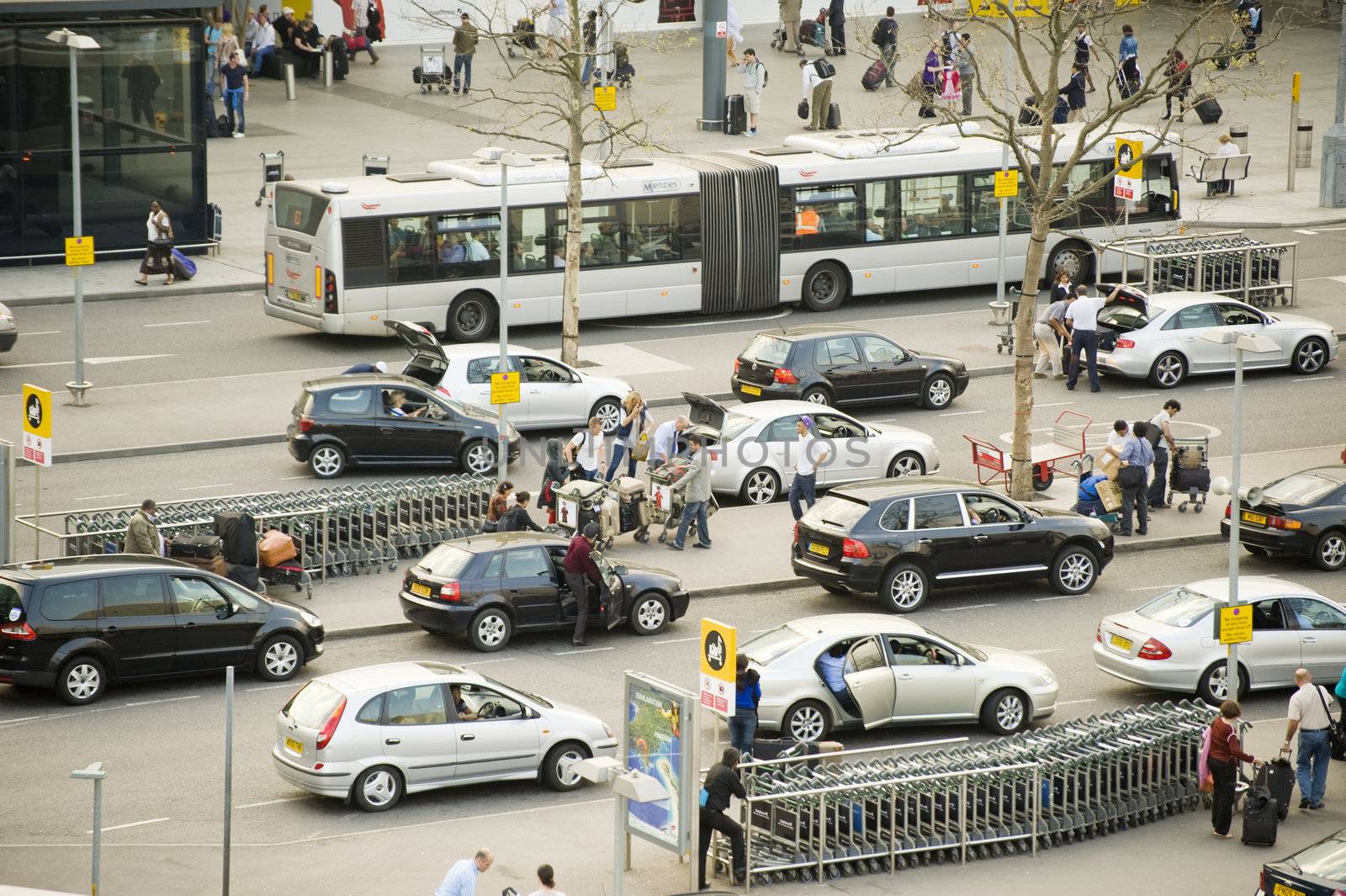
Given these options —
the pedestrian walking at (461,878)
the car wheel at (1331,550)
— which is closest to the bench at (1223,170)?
the car wheel at (1331,550)

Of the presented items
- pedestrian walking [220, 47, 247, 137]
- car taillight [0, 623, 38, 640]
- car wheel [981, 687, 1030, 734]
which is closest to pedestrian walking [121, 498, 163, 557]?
car taillight [0, 623, 38, 640]

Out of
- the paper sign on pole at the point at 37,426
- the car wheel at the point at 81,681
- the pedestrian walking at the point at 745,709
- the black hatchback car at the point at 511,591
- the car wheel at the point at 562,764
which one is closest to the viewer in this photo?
the pedestrian walking at the point at 745,709

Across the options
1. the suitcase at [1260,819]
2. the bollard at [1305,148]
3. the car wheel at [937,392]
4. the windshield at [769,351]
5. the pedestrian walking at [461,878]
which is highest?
the bollard at [1305,148]

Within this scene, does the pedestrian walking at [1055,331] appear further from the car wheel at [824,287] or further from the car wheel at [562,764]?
the car wheel at [562,764]

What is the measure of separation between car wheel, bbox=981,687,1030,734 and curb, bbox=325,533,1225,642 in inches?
198

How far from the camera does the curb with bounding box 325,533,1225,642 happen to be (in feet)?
75.2

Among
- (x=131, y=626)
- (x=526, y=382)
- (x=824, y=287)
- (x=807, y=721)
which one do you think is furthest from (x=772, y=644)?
(x=824, y=287)

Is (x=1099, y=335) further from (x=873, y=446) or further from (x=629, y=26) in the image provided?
(x=629, y=26)

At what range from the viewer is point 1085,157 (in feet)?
128

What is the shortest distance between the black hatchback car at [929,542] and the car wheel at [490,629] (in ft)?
12.5

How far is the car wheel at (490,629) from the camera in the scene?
72.9ft

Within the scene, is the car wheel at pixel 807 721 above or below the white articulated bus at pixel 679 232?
below

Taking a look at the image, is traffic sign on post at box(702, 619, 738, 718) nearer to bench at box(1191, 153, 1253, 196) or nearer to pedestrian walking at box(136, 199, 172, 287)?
pedestrian walking at box(136, 199, 172, 287)

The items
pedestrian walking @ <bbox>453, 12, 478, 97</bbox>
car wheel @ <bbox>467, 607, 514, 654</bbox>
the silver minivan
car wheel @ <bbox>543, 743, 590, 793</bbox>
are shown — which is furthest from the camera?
pedestrian walking @ <bbox>453, 12, 478, 97</bbox>
